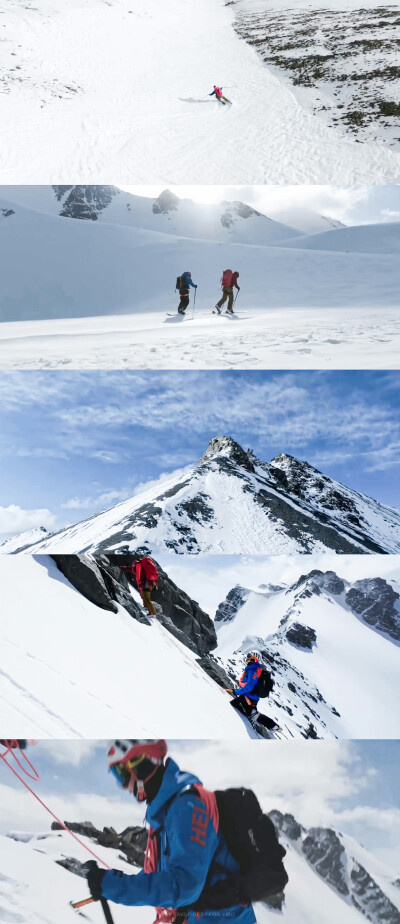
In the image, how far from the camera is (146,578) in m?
3.41

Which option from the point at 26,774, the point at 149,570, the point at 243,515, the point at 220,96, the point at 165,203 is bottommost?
the point at 26,774

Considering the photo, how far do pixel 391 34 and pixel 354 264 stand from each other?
40.5 feet

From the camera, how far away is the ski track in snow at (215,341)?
530cm

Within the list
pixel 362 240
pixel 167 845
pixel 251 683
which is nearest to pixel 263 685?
pixel 251 683

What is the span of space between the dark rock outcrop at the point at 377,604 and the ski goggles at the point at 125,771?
1.77 m

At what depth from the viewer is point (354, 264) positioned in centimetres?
715

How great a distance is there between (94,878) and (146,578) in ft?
4.84

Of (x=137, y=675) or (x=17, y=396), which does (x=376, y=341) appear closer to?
(x=17, y=396)

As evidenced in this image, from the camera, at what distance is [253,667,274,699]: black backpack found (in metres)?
3.00

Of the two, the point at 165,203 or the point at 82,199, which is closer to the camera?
the point at 82,199

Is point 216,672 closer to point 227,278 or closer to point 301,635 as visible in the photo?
point 301,635

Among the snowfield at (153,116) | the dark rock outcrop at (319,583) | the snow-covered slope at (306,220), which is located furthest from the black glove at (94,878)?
the snowfield at (153,116)

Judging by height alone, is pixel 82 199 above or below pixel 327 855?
above

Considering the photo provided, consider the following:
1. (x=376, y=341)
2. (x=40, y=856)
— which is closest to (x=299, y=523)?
(x=376, y=341)
